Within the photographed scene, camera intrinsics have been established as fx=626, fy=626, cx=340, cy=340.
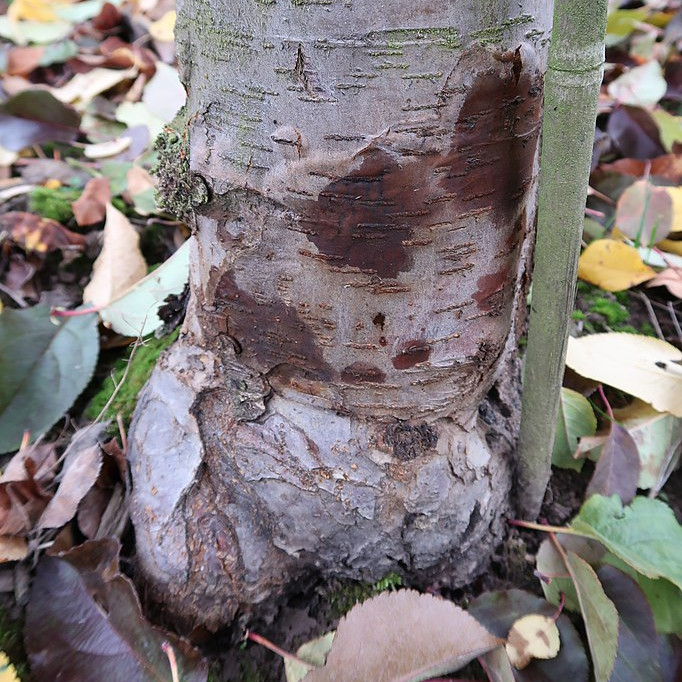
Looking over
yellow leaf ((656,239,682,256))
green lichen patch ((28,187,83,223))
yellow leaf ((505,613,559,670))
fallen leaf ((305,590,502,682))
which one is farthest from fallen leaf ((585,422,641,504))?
→ green lichen patch ((28,187,83,223))

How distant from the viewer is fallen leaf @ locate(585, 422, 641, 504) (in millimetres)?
873

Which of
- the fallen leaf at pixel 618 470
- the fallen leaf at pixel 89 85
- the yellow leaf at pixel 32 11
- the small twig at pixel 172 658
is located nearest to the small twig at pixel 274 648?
the small twig at pixel 172 658

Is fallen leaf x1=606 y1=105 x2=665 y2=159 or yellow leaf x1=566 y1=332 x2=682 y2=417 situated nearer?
yellow leaf x1=566 y1=332 x2=682 y2=417

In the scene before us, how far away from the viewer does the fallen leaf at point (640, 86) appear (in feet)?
5.37

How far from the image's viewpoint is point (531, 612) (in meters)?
0.77

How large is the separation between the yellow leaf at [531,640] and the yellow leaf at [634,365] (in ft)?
1.26

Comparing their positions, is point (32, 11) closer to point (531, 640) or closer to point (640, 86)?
point (640, 86)

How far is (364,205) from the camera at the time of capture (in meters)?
0.59

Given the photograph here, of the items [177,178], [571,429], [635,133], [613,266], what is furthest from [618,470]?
[635,133]

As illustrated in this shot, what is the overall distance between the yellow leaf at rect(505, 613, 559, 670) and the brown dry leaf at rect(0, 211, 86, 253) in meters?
1.10

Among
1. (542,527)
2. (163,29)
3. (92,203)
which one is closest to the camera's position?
(542,527)

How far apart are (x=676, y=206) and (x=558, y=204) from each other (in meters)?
0.77

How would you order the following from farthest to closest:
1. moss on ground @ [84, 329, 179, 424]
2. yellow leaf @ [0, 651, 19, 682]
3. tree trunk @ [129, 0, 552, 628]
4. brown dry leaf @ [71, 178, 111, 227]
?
brown dry leaf @ [71, 178, 111, 227] → moss on ground @ [84, 329, 179, 424] → yellow leaf @ [0, 651, 19, 682] → tree trunk @ [129, 0, 552, 628]

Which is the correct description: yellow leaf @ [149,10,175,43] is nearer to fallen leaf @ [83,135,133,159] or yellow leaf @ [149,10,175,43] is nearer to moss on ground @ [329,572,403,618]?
fallen leaf @ [83,135,133,159]
